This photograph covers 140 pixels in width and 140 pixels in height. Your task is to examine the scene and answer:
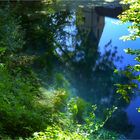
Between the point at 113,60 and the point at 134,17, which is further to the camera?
the point at 113,60

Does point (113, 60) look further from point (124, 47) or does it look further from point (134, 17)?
point (134, 17)

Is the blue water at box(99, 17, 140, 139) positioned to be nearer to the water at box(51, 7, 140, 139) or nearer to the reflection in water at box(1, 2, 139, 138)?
the water at box(51, 7, 140, 139)

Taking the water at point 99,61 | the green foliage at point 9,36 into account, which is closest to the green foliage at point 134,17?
the water at point 99,61

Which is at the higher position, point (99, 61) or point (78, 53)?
point (78, 53)

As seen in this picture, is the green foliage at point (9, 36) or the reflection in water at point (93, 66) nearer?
the green foliage at point (9, 36)

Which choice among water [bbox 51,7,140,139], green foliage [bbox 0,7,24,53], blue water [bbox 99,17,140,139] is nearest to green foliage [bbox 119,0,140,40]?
blue water [bbox 99,17,140,139]

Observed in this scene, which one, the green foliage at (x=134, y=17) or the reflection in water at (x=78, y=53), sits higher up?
the reflection in water at (x=78, y=53)

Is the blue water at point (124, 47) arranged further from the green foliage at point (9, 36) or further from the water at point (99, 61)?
the green foliage at point (9, 36)

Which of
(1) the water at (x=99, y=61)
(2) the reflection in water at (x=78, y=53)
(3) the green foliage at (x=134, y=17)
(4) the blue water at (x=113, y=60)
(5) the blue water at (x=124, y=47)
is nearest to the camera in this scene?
(3) the green foliage at (x=134, y=17)

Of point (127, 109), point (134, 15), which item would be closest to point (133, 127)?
point (127, 109)

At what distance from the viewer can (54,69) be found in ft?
34.7

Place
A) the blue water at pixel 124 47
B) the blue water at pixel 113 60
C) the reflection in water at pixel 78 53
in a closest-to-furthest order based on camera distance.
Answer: the blue water at pixel 124 47, the blue water at pixel 113 60, the reflection in water at pixel 78 53

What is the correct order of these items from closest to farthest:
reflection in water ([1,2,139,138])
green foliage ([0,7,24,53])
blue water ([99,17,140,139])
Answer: green foliage ([0,7,24,53])
blue water ([99,17,140,139])
reflection in water ([1,2,139,138])

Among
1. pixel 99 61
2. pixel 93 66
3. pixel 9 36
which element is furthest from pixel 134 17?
pixel 99 61
